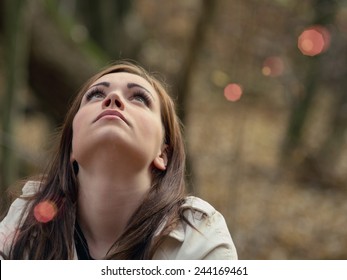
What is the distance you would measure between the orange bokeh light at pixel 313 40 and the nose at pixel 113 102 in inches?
93.2

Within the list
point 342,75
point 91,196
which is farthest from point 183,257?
point 342,75

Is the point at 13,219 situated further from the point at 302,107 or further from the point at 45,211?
the point at 302,107

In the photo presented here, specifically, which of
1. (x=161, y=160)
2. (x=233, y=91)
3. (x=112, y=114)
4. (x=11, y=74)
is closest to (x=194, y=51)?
(x=233, y=91)

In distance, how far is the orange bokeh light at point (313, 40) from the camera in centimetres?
353

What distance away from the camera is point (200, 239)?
116cm

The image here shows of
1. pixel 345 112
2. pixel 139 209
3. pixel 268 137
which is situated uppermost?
pixel 139 209

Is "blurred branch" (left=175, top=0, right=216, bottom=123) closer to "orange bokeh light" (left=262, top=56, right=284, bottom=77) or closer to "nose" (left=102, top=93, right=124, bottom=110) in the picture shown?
"orange bokeh light" (left=262, top=56, right=284, bottom=77)

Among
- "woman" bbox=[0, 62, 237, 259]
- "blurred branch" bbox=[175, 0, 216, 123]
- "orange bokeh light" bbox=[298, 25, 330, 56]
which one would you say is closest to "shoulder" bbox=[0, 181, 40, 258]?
"woman" bbox=[0, 62, 237, 259]

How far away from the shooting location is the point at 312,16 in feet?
14.6

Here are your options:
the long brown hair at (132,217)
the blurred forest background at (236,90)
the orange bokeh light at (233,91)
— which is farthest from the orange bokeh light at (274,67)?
the long brown hair at (132,217)

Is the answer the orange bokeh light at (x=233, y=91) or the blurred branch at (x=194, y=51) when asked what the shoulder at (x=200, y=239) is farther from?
the blurred branch at (x=194, y=51)

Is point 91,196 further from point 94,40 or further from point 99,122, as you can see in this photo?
point 94,40

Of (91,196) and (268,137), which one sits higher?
(91,196)
